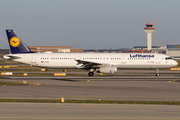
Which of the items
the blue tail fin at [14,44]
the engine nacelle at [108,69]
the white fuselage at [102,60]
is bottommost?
the engine nacelle at [108,69]

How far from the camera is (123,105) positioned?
20.5 meters

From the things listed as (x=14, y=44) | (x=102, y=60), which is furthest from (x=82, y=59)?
(x=14, y=44)

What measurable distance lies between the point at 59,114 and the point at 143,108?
661cm

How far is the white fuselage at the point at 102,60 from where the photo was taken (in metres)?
51.4

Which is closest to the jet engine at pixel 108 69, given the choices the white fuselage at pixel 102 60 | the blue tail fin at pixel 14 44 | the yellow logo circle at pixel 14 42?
the white fuselage at pixel 102 60

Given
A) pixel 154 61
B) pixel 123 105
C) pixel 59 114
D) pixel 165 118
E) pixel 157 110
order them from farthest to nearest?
pixel 154 61, pixel 123 105, pixel 157 110, pixel 59 114, pixel 165 118

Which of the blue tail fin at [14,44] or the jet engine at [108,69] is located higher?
the blue tail fin at [14,44]

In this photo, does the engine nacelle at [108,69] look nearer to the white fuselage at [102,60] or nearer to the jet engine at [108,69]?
the jet engine at [108,69]

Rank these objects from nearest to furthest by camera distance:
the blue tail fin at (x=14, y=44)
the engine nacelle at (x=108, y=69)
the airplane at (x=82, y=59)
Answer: the engine nacelle at (x=108, y=69)
the airplane at (x=82, y=59)
the blue tail fin at (x=14, y=44)

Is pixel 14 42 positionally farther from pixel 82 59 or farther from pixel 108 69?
pixel 108 69

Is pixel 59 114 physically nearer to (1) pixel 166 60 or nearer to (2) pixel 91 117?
(2) pixel 91 117

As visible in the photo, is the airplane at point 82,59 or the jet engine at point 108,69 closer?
the jet engine at point 108,69

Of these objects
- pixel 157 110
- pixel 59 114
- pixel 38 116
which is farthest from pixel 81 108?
pixel 157 110

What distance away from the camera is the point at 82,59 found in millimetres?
52250
